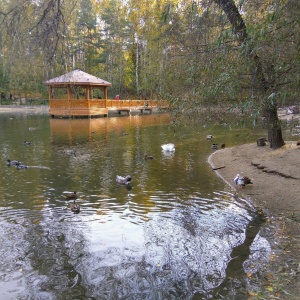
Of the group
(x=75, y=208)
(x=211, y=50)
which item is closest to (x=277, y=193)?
(x=211, y=50)

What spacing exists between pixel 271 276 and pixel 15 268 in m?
3.27

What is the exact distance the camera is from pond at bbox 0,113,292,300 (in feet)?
13.2

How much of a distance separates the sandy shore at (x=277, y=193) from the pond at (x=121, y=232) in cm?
37

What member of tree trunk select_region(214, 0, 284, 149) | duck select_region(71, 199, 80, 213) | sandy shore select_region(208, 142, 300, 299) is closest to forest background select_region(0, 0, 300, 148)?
tree trunk select_region(214, 0, 284, 149)

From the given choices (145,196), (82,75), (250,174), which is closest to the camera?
(145,196)

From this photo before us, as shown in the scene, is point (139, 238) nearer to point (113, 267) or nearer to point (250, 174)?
point (113, 267)

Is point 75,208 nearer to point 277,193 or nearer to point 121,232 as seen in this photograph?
point 121,232

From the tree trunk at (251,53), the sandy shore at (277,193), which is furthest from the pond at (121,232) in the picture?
the tree trunk at (251,53)

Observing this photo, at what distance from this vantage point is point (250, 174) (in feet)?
30.6

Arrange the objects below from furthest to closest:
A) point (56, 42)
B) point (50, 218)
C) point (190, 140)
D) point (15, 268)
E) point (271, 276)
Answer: point (190, 140) < point (50, 218) < point (56, 42) < point (15, 268) < point (271, 276)

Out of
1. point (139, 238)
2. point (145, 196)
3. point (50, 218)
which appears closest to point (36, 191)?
point (50, 218)

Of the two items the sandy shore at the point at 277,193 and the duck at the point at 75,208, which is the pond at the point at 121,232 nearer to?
the duck at the point at 75,208

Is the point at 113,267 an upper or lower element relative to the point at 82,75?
lower

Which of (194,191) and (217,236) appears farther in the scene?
(194,191)
